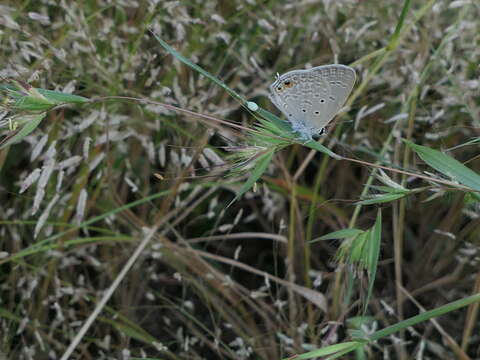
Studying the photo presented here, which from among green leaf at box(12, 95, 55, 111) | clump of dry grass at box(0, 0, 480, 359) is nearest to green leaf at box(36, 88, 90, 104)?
green leaf at box(12, 95, 55, 111)

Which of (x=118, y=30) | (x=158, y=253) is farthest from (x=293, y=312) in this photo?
(x=118, y=30)

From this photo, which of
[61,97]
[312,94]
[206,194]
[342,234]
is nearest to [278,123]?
[312,94]

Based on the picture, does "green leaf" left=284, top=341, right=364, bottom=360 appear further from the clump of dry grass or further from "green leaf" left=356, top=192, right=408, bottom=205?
the clump of dry grass

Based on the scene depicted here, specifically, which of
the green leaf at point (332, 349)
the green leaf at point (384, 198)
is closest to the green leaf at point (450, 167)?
the green leaf at point (384, 198)

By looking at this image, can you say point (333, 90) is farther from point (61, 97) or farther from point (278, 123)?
point (61, 97)

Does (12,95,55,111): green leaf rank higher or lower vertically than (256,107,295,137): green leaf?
higher

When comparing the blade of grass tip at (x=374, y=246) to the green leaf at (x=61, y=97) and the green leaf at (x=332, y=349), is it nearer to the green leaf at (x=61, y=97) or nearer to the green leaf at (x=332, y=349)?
the green leaf at (x=332, y=349)
